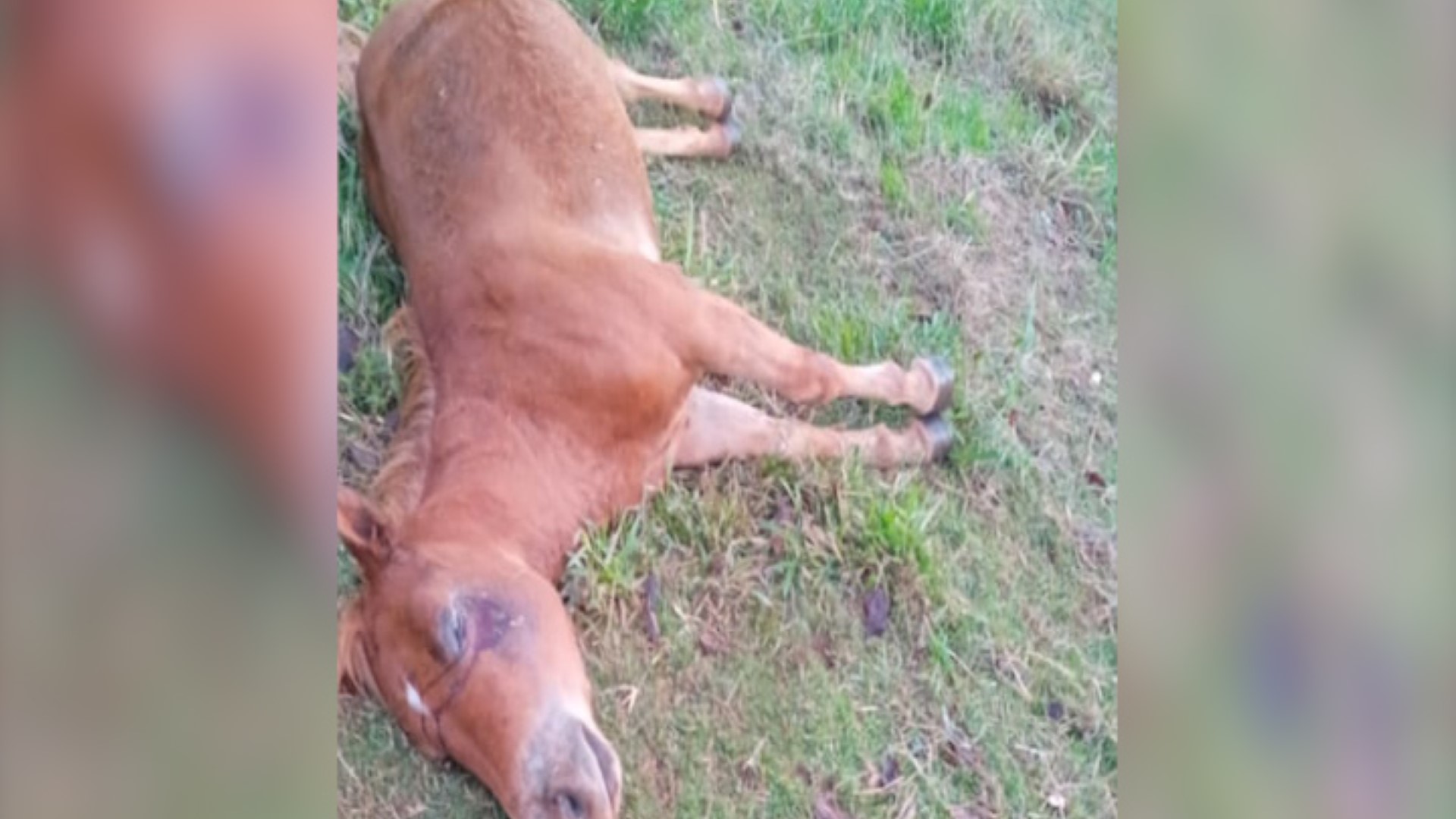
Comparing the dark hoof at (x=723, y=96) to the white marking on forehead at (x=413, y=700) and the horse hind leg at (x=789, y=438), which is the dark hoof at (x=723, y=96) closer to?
the horse hind leg at (x=789, y=438)

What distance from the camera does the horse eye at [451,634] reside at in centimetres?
146

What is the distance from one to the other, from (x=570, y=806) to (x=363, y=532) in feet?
1.22

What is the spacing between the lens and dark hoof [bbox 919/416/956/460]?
182cm

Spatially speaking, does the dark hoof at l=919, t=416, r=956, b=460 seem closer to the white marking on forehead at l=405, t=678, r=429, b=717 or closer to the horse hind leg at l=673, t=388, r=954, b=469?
the horse hind leg at l=673, t=388, r=954, b=469

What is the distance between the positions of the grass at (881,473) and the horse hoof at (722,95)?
17mm

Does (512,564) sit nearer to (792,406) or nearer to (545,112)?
(792,406)

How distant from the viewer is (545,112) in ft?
6.03

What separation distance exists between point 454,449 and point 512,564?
6.2 inches
